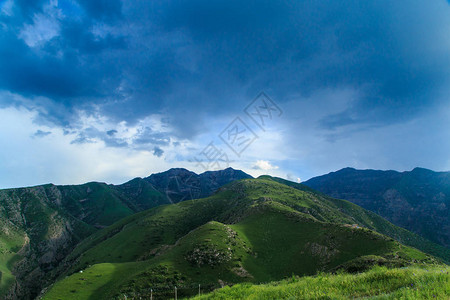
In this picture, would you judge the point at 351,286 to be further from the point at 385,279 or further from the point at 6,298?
the point at 6,298

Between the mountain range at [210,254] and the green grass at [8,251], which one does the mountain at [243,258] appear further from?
the green grass at [8,251]

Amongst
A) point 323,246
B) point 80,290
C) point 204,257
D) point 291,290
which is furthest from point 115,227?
point 291,290

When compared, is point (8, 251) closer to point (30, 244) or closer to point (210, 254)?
point (30, 244)

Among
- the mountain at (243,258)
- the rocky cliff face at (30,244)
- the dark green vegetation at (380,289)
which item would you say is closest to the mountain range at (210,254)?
the mountain at (243,258)

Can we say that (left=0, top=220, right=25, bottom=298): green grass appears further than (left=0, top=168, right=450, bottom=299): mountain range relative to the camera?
Yes

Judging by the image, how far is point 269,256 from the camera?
6656 cm

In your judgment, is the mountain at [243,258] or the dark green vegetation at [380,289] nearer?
the dark green vegetation at [380,289]

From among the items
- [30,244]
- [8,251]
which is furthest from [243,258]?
Answer: [30,244]

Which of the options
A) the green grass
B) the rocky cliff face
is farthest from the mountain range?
the rocky cliff face

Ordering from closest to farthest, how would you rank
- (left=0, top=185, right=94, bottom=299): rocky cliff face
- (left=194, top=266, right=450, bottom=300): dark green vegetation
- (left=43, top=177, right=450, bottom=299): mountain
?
(left=194, top=266, right=450, bottom=300): dark green vegetation
(left=43, top=177, right=450, bottom=299): mountain
(left=0, top=185, right=94, bottom=299): rocky cliff face

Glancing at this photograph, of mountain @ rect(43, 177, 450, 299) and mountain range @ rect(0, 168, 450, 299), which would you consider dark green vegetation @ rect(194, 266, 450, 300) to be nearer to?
mountain range @ rect(0, 168, 450, 299)

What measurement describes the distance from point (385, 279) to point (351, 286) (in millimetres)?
1378

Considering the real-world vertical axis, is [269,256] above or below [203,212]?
below

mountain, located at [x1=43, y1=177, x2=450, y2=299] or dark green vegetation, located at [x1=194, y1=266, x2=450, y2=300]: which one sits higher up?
dark green vegetation, located at [x1=194, y1=266, x2=450, y2=300]
